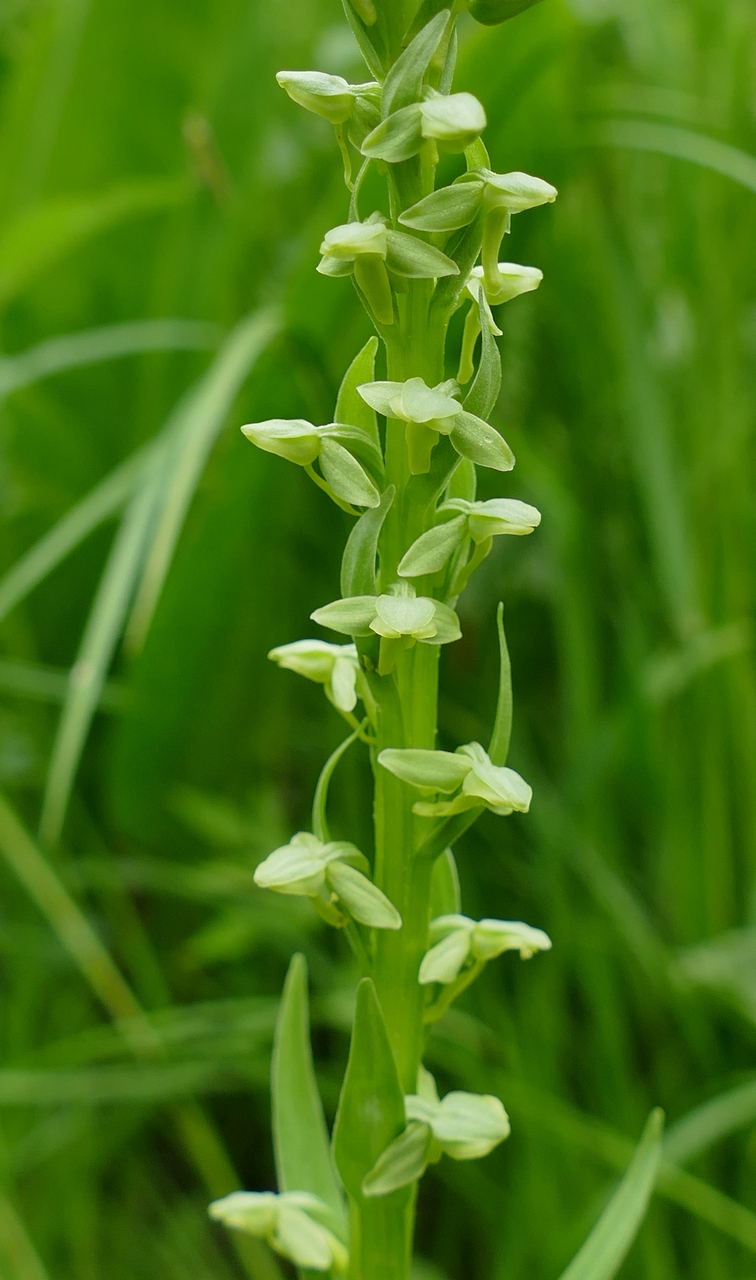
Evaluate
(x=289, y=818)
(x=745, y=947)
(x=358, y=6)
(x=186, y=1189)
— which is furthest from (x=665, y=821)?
(x=358, y=6)

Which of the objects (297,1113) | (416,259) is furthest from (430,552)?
(297,1113)

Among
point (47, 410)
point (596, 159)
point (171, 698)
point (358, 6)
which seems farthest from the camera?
point (47, 410)

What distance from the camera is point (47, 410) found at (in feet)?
5.40

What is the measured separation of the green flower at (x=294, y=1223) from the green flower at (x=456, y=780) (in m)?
0.24

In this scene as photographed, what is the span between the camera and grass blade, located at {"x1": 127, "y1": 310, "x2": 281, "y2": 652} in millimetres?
936

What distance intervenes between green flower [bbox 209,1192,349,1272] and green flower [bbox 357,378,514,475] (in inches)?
15.6

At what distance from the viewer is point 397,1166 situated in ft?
1.79

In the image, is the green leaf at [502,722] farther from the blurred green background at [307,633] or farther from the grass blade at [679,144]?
the grass blade at [679,144]

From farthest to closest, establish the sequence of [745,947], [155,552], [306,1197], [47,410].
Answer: [47,410]
[745,947]
[155,552]
[306,1197]

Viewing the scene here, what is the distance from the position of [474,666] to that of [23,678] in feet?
1.86

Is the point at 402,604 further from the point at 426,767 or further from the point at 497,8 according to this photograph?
the point at 497,8

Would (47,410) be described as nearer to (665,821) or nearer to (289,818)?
(289,818)

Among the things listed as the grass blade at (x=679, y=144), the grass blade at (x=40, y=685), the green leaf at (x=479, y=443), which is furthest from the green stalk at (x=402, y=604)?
the grass blade at (x=40, y=685)

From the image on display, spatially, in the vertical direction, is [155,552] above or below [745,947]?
above
